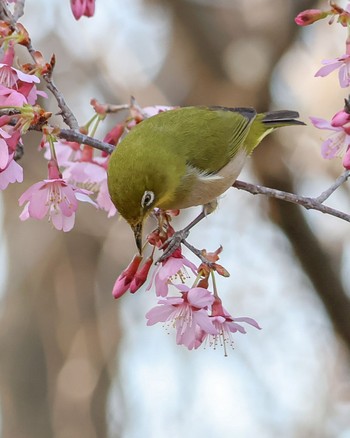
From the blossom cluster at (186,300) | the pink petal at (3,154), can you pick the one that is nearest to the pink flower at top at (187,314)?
the blossom cluster at (186,300)

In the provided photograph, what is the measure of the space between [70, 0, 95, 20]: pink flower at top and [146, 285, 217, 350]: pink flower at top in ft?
4.13

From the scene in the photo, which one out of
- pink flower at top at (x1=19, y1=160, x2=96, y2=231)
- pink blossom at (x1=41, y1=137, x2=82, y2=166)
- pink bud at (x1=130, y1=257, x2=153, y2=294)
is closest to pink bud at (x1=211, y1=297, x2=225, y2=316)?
pink bud at (x1=130, y1=257, x2=153, y2=294)

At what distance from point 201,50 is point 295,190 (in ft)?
5.88

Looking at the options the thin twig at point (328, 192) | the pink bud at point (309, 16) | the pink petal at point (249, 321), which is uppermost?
the pink bud at point (309, 16)

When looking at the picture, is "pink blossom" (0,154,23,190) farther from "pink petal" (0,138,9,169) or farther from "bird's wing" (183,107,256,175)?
"bird's wing" (183,107,256,175)

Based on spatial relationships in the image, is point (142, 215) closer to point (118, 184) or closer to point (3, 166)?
point (118, 184)

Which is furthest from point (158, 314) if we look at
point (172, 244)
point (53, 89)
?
point (53, 89)

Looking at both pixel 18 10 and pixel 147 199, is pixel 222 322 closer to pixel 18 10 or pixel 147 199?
pixel 147 199

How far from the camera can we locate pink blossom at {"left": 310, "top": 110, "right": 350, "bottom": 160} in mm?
2529

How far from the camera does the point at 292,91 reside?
716 centimetres

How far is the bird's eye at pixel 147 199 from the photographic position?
2.36 meters

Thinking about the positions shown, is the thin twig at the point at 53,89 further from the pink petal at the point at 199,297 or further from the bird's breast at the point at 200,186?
the pink petal at the point at 199,297

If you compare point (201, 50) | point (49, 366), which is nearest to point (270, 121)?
point (201, 50)

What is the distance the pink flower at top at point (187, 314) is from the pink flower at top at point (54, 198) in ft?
1.48
